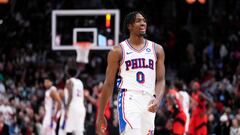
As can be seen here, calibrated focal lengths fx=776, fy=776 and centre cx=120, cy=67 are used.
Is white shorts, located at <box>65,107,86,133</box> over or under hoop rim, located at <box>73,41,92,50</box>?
under

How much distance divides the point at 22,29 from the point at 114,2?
128 inches

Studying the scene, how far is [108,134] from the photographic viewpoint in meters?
18.2

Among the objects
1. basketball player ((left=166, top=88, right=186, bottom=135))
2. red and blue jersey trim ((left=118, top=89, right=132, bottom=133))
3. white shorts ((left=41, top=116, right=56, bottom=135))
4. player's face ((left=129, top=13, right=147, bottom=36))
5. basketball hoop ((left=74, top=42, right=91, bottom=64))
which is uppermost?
player's face ((left=129, top=13, right=147, bottom=36))

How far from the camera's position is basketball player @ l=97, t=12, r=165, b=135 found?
9117 mm

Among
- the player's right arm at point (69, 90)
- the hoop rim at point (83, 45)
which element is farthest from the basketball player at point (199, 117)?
the hoop rim at point (83, 45)

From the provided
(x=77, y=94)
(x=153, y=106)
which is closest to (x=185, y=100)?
(x=77, y=94)

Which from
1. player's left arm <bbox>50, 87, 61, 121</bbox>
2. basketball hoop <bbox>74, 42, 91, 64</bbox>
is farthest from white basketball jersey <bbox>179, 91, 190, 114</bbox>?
basketball hoop <bbox>74, 42, 91, 64</bbox>

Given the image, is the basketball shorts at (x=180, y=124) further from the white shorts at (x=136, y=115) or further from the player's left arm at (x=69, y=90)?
the white shorts at (x=136, y=115)

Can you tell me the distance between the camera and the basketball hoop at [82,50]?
18.7 metres

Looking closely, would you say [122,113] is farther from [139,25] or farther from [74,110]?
[74,110]

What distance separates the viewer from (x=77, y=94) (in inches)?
647

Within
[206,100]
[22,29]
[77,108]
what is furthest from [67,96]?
[22,29]

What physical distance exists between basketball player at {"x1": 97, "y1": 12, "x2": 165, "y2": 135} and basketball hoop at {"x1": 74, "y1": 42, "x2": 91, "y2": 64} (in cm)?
934

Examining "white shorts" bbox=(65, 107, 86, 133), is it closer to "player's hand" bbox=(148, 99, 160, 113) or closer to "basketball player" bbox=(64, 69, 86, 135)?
"basketball player" bbox=(64, 69, 86, 135)
